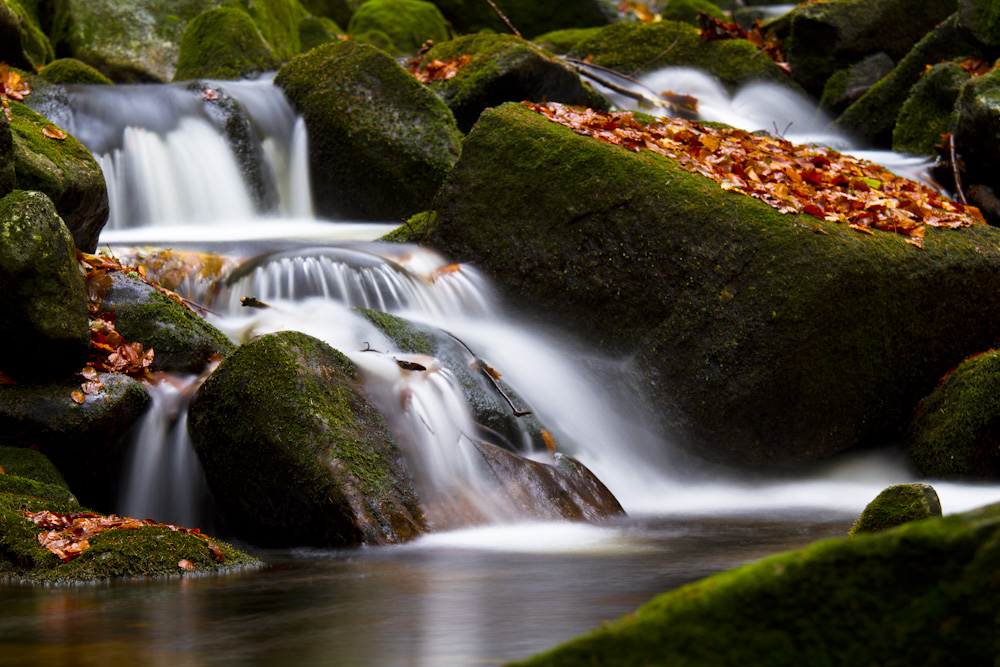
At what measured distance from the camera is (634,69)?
50.1 feet

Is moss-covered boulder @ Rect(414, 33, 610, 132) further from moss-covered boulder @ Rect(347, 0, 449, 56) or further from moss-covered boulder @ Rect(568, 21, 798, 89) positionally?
moss-covered boulder @ Rect(347, 0, 449, 56)

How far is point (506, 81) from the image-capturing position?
10.8m

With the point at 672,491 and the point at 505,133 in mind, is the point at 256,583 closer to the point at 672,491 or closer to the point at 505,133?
the point at 672,491

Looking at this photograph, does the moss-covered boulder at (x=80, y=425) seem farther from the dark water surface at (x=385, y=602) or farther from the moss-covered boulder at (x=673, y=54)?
the moss-covered boulder at (x=673, y=54)

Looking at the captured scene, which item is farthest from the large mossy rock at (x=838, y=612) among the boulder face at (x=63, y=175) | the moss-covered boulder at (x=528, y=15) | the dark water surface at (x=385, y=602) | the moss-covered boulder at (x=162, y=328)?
the moss-covered boulder at (x=528, y=15)

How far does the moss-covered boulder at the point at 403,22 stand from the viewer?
19.7 metres

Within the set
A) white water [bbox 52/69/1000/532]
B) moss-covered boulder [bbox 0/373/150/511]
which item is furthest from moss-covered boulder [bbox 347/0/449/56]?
moss-covered boulder [bbox 0/373/150/511]

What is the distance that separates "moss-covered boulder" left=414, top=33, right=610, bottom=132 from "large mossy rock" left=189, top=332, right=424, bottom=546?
6379 millimetres

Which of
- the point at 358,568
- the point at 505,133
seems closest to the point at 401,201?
the point at 505,133

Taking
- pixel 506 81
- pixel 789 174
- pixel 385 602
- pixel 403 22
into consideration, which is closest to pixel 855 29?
pixel 506 81

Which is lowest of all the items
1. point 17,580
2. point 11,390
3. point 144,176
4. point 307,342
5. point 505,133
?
point 17,580

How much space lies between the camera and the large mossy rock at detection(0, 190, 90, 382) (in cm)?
488

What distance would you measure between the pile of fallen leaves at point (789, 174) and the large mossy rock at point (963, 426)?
980 mm

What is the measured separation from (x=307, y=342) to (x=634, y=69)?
11378mm
